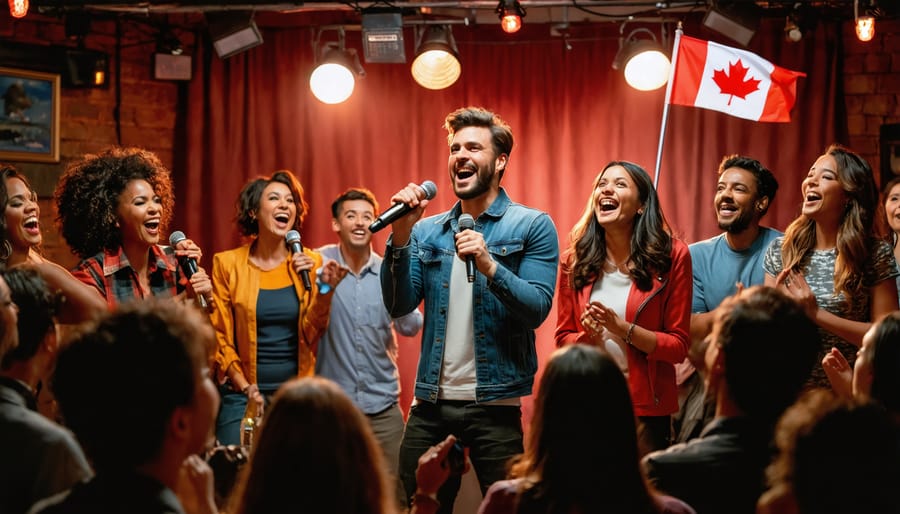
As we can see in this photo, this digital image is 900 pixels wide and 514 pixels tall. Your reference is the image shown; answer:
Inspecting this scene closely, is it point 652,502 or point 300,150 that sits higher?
point 300,150

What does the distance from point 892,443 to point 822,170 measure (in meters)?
2.40

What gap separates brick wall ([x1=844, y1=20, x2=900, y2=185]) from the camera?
5703 mm

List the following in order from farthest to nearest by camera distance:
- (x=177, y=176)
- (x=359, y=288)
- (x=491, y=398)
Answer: (x=177, y=176) < (x=359, y=288) < (x=491, y=398)

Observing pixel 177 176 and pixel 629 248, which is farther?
pixel 177 176

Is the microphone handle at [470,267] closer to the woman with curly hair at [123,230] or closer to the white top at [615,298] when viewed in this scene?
the white top at [615,298]

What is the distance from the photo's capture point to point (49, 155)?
220 inches

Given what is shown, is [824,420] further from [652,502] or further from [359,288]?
[359,288]

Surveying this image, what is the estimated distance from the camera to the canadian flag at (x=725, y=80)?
15.2 feet

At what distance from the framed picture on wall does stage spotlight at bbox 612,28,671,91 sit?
3282 millimetres

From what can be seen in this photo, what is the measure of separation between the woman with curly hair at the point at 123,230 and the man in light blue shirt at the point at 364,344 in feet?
3.15

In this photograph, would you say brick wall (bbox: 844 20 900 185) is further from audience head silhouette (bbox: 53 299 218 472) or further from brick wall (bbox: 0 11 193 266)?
audience head silhouette (bbox: 53 299 218 472)

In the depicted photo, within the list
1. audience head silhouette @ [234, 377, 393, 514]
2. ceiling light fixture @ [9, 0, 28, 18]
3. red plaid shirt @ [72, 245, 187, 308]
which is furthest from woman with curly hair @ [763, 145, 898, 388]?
ceiling light fixture @ [9, 0, 28, 18]

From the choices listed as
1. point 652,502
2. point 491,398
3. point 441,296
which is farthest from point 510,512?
point 441,296

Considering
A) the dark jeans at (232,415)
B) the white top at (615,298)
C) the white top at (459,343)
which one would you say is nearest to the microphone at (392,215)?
the white top at (459,343)
